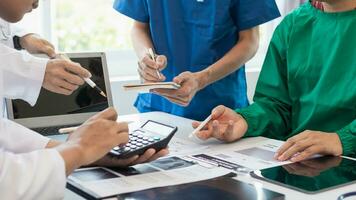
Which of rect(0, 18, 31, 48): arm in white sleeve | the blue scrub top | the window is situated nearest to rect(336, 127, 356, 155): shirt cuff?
the blue scrub top

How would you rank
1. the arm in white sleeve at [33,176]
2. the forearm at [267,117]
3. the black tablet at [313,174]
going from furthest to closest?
the forearm at [267,117], the black tablet at [313,174], the arm in white sleeve at [33,176]

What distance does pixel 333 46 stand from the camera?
153 cm

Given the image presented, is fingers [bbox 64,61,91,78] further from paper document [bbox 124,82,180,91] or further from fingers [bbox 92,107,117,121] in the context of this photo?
fingers [bbox 92,107,117,121]

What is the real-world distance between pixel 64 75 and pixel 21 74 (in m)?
0.15

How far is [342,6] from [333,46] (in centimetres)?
11

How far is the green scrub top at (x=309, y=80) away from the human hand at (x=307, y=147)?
6cm

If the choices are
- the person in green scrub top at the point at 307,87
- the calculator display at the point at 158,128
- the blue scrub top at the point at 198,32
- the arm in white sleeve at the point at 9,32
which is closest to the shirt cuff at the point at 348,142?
the person in green scrub top at the point at 307,87

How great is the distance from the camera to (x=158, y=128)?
133cm

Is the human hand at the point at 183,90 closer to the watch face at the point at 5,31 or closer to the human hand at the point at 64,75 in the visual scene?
the human hand at the point at 64,75

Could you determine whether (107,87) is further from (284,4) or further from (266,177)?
(284,4)

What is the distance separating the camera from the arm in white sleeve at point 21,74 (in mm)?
1419

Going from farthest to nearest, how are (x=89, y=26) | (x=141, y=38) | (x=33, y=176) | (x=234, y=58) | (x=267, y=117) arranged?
(x=89, y=26) → (x=141, y=38) → (x=234, y=58) → (x=267, y=117) → (x=33, y=176)

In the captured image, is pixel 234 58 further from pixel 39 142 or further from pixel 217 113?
pixel 39 142

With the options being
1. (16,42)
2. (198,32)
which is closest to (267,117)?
(198,32)
